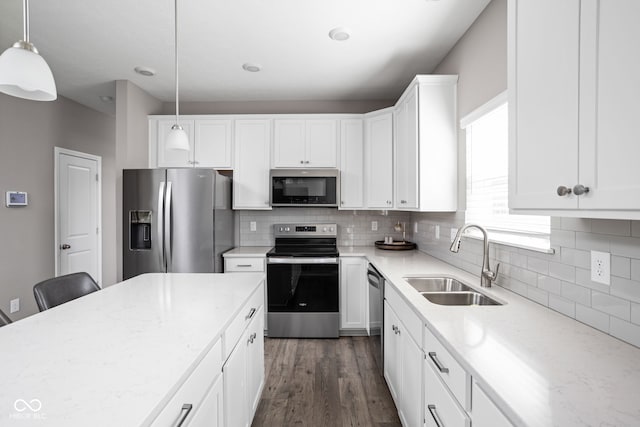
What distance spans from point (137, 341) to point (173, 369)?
26 centimetres

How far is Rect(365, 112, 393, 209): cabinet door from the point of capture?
3.33 meters

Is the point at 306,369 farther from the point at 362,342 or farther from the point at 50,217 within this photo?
the point at 50,217

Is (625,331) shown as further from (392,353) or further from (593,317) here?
(392,353)

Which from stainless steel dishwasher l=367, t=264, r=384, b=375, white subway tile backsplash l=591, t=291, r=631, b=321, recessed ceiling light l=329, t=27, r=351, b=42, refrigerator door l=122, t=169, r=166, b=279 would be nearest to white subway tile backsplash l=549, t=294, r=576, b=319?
white subway tile backsplash l=591, t=291, r=631, b=321

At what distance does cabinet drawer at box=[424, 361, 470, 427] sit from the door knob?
2.46 feet

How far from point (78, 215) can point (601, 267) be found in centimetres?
496

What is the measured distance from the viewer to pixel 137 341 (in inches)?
41.3

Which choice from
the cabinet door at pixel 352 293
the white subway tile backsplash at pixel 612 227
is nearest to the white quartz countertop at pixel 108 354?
the white subway tile backsplash at pixel 612 227

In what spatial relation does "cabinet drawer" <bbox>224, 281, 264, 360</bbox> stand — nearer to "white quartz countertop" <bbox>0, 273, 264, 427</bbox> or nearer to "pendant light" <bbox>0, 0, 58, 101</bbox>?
"white quartz countertop" <bbox>0, 273, 264, 427</bbox>

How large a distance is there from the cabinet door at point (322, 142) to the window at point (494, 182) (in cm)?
150

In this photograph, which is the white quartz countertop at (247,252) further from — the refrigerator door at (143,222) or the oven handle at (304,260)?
the refrigerator door at (143,222)

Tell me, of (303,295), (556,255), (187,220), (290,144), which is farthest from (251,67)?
(556,255)

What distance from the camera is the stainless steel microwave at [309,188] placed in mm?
3465

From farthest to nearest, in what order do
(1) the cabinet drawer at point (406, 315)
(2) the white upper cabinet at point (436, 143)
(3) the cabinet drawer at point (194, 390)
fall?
1. (2) the white upper cabinet at point (436, 143)
2. (1) the cabinet drawer at point (406, 315)
3. (3) the cabinet drawer at point (194, 390)
